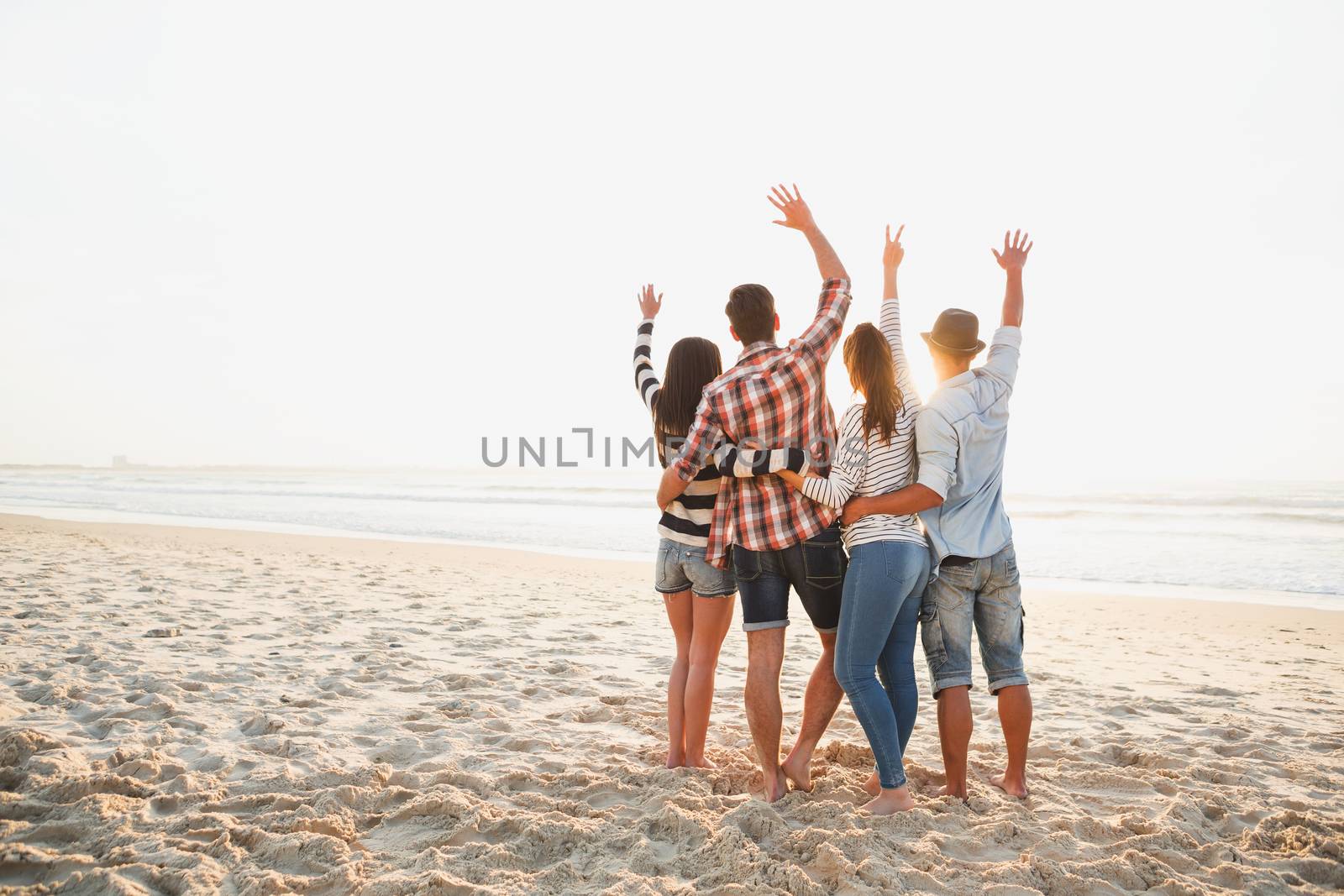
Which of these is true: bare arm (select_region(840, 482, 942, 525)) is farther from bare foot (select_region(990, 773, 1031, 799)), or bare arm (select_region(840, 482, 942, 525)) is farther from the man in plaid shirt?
bare foot (select_region(990, 773, 1031, 799))

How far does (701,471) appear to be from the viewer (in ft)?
10.5

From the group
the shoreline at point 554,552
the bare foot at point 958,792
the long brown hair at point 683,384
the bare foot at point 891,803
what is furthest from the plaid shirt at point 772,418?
the shoreline at point 554,552

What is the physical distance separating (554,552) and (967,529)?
10.7 meters

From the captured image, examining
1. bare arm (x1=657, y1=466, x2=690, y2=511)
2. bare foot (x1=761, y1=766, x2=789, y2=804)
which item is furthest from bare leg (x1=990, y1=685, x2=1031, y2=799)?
bare arm (x1=657, y1=466, x2=690, y2=511)

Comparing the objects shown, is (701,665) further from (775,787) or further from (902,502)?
(902,502)

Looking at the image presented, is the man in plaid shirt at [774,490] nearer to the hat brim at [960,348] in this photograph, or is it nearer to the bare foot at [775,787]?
the bare foot at [775,787]

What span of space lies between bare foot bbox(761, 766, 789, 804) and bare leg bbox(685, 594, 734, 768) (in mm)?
351

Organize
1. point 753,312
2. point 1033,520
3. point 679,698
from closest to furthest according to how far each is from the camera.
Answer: point 753,312, point 679,698, point 1033,520

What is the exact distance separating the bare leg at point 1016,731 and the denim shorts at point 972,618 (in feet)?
0.18

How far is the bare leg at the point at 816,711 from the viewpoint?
318cm

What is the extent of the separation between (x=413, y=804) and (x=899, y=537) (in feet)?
6.55

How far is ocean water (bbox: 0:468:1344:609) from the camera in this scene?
1159 centimetres

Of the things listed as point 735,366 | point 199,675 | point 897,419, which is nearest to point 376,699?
point 199,675

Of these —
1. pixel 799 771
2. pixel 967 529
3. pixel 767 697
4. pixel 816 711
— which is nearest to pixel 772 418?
pixel 967 529
